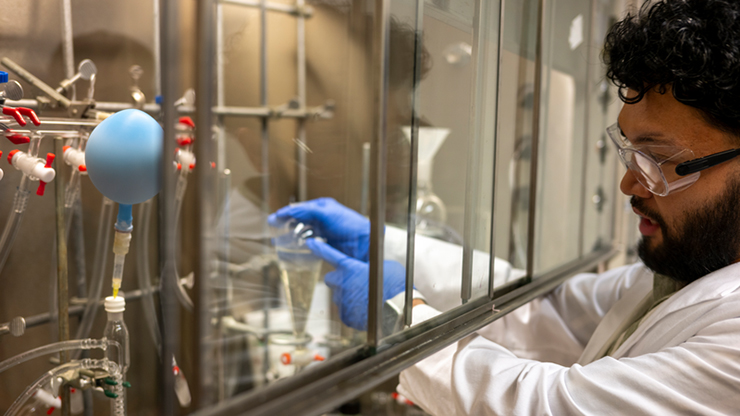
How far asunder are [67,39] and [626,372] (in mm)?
1422

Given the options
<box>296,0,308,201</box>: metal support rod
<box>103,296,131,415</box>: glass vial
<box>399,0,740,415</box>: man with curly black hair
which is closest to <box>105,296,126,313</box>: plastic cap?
<box>103,296,131,415</box>: glass vial

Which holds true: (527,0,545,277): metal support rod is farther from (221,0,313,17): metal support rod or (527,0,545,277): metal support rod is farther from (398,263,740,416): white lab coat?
(221,0,313,17): metal support rod

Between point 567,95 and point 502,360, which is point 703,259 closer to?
point 502,360

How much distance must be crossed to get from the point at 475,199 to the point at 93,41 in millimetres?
1079

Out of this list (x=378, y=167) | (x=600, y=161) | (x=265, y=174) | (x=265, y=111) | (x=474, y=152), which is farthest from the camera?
(x=600, y=161)

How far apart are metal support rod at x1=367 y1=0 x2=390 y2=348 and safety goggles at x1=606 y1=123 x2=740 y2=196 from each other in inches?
21.1

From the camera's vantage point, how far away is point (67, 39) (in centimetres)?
126

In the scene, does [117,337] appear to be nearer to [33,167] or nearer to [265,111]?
[33,167]

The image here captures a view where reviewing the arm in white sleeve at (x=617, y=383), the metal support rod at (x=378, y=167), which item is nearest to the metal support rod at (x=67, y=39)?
the metal support rod at (x=378, y=167)

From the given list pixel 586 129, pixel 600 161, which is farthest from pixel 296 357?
pixel 600 161

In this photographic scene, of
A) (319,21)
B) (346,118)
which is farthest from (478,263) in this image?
(319,21)

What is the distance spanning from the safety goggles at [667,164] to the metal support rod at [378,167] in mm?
536

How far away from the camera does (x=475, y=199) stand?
1066 millimetres

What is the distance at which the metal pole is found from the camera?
0.45 metres
